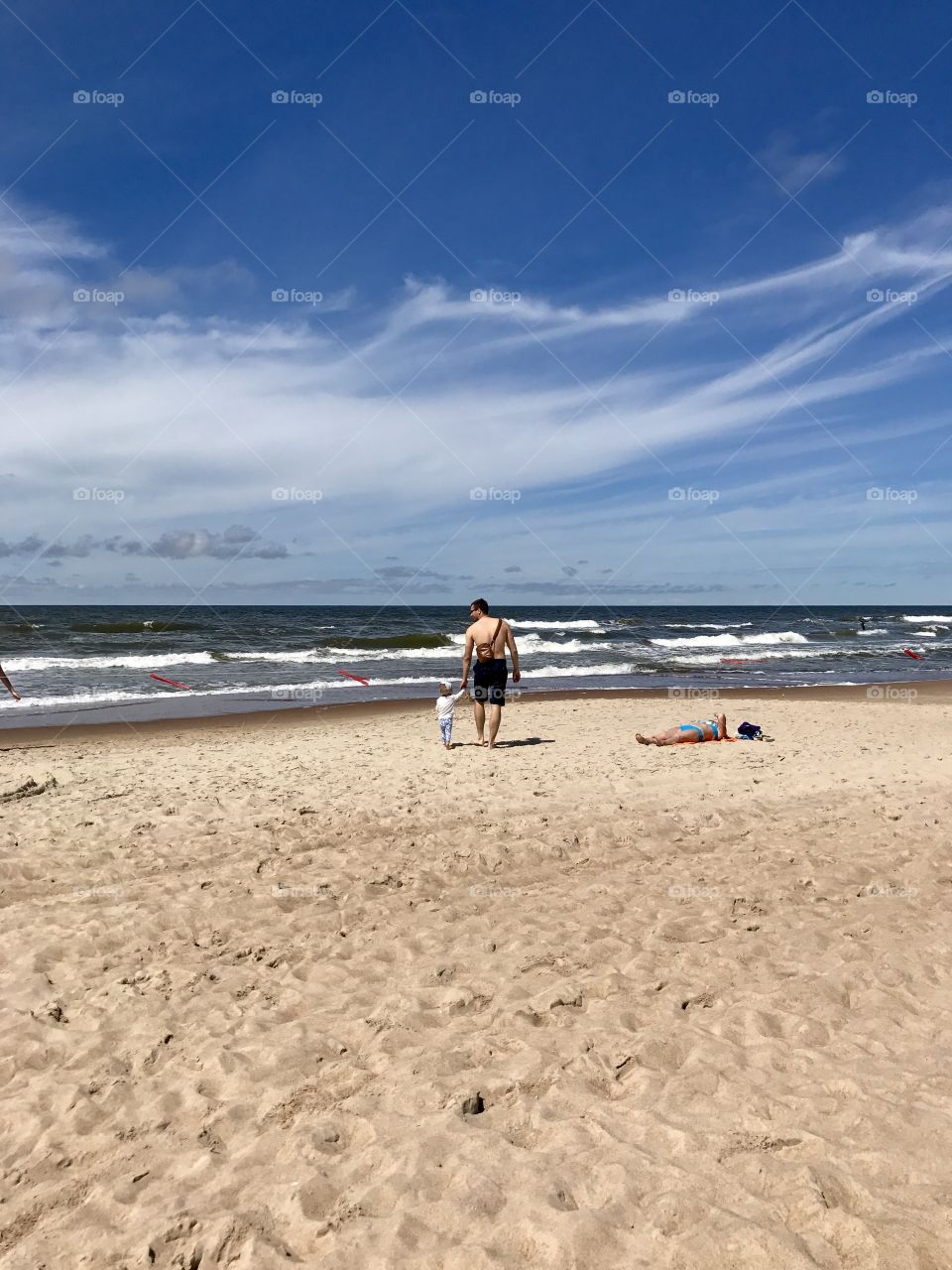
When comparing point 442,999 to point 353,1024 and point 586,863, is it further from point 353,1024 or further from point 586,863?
point 586,863

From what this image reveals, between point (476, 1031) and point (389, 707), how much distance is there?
14.1 meters

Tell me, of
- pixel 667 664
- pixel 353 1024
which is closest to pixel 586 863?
pixel 353 1024

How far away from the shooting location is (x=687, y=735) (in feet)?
37.8

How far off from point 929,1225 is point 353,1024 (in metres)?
2.54

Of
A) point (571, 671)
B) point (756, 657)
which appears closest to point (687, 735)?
point (571, 671)

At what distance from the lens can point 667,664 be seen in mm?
30422

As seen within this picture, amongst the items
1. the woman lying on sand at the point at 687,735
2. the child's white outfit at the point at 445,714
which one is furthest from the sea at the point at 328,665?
the woman lying on sand at the point at 687,735

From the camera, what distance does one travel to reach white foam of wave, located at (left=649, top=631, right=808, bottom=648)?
4388cm

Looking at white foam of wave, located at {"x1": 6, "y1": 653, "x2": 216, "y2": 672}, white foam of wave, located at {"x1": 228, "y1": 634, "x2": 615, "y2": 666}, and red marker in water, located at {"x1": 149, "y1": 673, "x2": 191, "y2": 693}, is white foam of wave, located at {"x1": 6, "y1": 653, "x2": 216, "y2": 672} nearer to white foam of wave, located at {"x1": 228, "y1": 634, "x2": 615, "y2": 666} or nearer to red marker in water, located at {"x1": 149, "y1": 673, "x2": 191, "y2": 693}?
white foam of wave, located at {"x1": 228, "y1": 634, "x2": 615, "y2": 666}

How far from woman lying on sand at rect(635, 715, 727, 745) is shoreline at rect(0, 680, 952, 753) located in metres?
3.60

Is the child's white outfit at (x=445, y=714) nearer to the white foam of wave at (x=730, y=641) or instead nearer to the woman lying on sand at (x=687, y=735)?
the woman lying on sand at (x=687, y=735)

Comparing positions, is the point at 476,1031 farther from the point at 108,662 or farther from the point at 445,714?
the point at 108,662

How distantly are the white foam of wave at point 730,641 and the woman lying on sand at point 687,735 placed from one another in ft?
105

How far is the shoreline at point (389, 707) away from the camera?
14.4 meters
